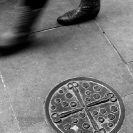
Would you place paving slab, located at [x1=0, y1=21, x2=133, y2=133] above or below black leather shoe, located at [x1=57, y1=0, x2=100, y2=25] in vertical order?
below

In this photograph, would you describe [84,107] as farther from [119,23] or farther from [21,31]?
[119,23]

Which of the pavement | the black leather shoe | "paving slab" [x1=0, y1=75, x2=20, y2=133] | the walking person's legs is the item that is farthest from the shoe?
the black leather shoe

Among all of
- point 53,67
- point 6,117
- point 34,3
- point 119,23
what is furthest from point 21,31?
point 119,23

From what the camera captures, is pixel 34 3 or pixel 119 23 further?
pixel 119 23

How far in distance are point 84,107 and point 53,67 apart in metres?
0.64

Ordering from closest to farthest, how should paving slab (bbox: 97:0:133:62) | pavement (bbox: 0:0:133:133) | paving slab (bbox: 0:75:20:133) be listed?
1. paving slab (bbox: 0:75:20:133)
2. pavement (bbox: 0:0:133:133)
3. paving slab (bbox: 97:0:133:62)

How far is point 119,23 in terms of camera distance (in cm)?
364

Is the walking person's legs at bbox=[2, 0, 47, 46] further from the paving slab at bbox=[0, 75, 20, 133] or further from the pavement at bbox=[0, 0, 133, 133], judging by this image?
the paving slab at bbox=[0, 75, 20, 133]

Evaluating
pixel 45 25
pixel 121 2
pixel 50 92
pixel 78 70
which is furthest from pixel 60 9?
pixel 50 92

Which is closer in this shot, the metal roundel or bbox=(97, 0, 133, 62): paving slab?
the metal roundel

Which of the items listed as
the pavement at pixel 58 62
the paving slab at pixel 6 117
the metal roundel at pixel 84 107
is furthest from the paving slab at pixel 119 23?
the paving slab at pixel 6 117

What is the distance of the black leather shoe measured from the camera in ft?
11.5

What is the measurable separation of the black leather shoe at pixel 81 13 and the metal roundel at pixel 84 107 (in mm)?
941

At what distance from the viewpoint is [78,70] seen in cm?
310
